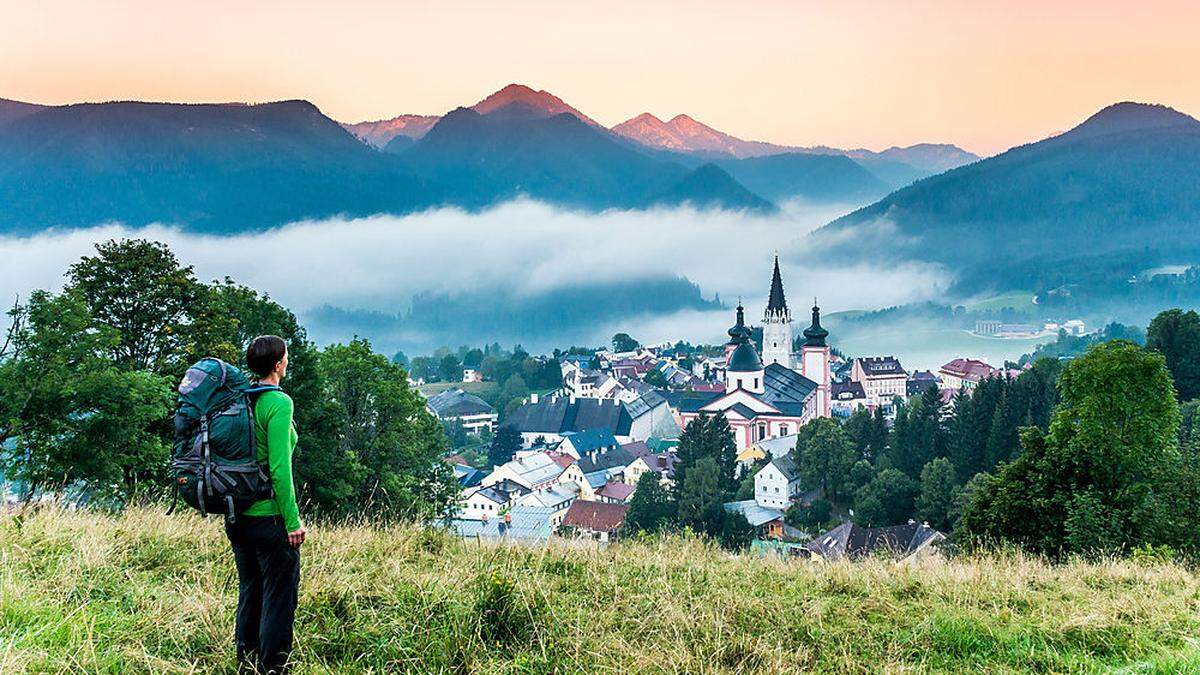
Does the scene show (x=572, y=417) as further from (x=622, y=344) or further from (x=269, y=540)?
(x=269, y=540)

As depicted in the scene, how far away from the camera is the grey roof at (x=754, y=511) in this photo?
4678 centimetres

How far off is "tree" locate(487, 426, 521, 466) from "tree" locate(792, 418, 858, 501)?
3908 centimetres

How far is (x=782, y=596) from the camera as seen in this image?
17.8 feet

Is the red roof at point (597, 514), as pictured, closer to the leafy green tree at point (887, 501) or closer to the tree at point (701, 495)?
the tree at point (701, 495)

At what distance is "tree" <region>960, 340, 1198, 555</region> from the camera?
16328 millimetres

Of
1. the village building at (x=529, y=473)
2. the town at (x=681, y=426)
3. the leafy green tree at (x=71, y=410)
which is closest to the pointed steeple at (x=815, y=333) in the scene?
the town at (x=681, y=426)

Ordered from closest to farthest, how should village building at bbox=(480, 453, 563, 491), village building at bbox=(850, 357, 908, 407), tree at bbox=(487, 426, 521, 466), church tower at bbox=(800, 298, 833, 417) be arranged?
village building at bbox=(480, 453, 563, 491)
tree at bbox=(487, 426, 521, 466)
church tower at bbox=(800, 298, 833, 417)
village building at bbox=(850, 357, 908, 407)

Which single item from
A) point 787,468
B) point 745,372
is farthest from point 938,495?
point 745,372

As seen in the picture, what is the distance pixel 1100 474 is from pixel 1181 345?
30.1 metres

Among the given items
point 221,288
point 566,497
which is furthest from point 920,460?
point 221,288

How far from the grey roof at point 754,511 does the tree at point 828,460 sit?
10.9 feet

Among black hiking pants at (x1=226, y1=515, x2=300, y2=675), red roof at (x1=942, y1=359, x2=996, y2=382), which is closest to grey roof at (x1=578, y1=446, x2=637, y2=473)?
red roof at (x1=942, y1=359, x2=996, y2=382)

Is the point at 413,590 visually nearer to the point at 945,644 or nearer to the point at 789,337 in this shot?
the point at 945,644

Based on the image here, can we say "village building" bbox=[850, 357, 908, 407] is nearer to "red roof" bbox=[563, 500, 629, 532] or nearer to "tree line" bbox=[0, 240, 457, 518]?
"red roof" bbox=[563, 500, 629, 532]
